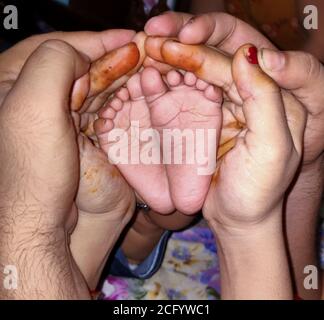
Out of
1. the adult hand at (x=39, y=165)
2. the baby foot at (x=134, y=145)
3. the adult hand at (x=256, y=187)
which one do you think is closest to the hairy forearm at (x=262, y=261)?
the adult hand at (x=256, y=187)

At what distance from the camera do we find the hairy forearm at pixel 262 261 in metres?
0.64

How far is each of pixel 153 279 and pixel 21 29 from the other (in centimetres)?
70

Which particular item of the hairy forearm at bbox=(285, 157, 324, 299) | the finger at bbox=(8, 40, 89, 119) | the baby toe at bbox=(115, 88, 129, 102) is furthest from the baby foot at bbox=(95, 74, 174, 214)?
Result: the hairy forearm at bbox=(285, 157, 324, 299)

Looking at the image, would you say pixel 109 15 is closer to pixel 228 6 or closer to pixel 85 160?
pixel 228 6

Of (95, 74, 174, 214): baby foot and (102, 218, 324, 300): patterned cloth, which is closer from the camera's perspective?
(95, 74, 174, 214): baby foot

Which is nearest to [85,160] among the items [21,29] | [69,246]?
[69,246]

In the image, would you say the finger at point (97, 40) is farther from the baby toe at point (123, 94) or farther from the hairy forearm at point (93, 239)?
the hairy forearm at point (93, 239)

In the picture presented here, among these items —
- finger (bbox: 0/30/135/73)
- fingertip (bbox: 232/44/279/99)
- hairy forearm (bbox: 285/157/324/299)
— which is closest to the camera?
fingertip (bbox: 232/44/279/99)

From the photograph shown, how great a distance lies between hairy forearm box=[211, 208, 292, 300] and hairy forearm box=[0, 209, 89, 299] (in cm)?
26

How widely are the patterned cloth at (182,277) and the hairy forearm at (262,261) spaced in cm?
26

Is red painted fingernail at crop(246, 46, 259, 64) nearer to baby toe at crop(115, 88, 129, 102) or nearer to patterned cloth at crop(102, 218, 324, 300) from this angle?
baby toe at crop(115, 88, 129, 102)

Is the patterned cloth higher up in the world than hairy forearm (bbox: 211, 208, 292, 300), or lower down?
lower down

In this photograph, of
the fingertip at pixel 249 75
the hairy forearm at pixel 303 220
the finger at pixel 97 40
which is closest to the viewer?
the fingertip at pixel 249 75

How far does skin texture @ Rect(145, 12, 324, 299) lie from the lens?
0.60 meters
